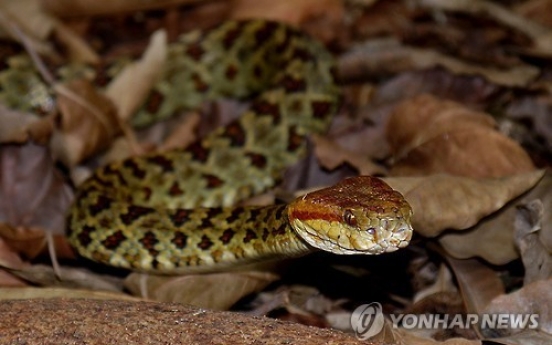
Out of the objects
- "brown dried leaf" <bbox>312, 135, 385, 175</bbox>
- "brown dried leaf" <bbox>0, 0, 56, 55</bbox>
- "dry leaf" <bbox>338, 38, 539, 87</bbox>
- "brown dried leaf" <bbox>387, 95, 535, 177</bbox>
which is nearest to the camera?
"brown dried leaf" <bbox>387, 95, 535, 177</bbox>

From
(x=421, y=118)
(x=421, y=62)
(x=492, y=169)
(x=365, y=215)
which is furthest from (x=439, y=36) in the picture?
(x=365, y=215)

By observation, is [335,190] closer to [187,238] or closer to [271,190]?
[187,238]

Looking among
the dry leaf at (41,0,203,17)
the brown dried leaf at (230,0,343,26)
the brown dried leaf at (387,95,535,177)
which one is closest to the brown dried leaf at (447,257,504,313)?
the brown dried leaf at (387,95,535,177)

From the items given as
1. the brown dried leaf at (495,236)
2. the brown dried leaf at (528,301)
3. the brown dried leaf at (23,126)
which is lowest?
the brown dried leaf at (528,301)

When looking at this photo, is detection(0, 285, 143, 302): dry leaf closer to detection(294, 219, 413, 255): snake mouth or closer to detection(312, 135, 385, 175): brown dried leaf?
detection(294, 219, 413, 255): snake mouth

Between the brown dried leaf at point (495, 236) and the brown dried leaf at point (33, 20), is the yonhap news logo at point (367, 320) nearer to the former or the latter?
the brown dried leaf at point (495, 236)

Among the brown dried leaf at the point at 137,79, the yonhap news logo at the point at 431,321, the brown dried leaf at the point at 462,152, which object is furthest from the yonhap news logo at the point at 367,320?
the brown dried leaf at the point at 137,79

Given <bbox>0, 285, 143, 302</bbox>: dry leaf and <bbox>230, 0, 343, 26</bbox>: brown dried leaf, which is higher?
<bbox>230, 0, 343, 26</bbox>: brown dried leaf

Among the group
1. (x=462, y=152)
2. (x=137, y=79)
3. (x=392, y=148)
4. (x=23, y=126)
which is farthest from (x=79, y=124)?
(x=462, y=152)
